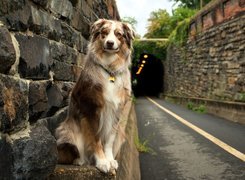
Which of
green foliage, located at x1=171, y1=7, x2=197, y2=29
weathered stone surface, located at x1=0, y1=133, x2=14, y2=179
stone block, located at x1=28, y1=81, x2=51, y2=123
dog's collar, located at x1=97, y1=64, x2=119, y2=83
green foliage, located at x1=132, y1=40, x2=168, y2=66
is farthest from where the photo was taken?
green foliage, located at x1=132, y1=40, x2=168, y2=66

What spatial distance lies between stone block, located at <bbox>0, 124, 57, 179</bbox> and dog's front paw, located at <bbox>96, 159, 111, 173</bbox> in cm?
50

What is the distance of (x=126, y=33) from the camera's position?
4.31m

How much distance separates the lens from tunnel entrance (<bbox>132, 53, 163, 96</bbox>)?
48.6m

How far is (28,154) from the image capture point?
2.88 meters

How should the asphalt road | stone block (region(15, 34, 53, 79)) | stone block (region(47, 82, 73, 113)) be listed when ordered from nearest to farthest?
1. stone block (region(15, 34, 53, 79))
2. stone block (region(47, 82, 73, 113))
3. the asphalt road

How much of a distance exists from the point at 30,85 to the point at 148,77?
58.1 metres

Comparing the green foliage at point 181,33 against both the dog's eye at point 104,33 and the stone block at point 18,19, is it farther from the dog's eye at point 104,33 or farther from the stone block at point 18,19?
the stone block at point 18,19

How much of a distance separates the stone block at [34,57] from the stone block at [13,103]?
0.49ft

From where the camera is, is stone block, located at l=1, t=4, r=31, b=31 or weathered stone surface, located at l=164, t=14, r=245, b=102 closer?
stone block, located at l=1, t=4, r=31, b=31

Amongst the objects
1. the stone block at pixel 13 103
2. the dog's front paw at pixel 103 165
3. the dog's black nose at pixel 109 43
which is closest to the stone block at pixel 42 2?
the dog's black nose at pixel 109 43

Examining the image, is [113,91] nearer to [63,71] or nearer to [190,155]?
[63,71]

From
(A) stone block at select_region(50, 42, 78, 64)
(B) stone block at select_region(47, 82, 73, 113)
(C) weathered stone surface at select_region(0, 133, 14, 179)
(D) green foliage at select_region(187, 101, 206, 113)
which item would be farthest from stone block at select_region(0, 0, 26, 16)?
(D) green foliage at select_region(187, 101, 206, 113)

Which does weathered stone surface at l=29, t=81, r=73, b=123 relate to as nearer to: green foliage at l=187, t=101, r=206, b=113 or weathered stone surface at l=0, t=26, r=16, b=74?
weathered stone surface at l=0, t=26, r=16, b=74

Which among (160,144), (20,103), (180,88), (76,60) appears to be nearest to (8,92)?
(20,103)
